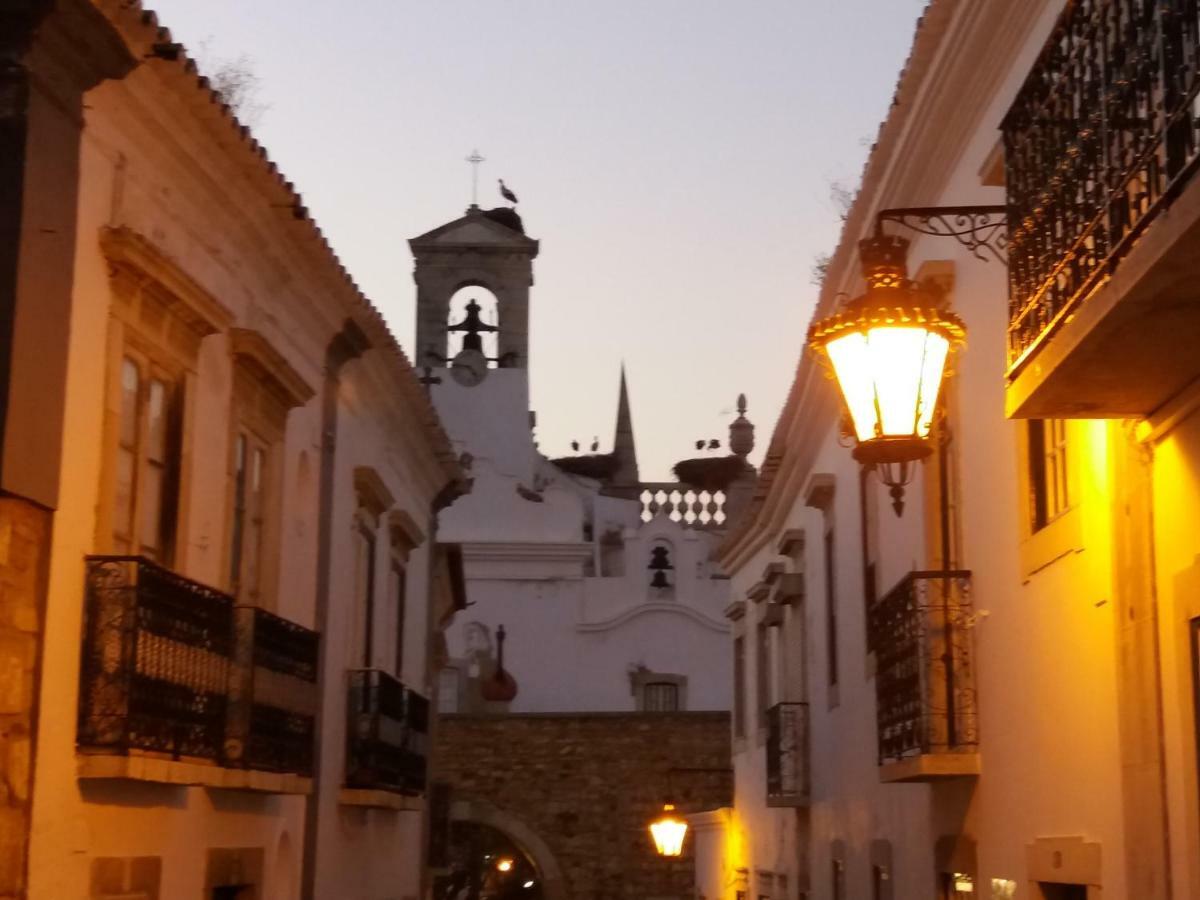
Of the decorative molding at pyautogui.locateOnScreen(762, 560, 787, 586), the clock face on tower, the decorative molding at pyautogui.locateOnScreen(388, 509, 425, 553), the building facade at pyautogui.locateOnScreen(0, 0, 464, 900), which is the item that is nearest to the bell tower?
the clock face on tower

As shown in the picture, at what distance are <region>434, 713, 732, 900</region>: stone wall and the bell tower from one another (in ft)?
25.7

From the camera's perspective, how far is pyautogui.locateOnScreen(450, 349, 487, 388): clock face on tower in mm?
36344

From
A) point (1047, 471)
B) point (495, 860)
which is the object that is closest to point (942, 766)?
point (1047, 471)

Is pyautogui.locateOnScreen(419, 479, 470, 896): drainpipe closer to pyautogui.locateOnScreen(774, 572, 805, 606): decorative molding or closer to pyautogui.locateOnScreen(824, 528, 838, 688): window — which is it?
pyautogui.locateOnScreen(774, 572, 805, 606): decorative molding

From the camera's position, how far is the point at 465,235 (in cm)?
3428

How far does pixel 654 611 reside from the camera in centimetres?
3488

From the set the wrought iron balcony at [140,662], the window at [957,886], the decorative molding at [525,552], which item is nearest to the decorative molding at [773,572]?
the window at [957,886]

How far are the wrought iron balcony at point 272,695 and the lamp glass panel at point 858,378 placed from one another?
13.2ft

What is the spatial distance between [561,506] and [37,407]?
1119 inches

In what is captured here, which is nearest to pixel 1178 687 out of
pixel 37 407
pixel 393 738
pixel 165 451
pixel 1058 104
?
pixel 1058 104

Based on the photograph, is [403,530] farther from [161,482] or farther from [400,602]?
[161,482]

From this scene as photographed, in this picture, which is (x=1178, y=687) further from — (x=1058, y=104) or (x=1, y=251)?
(x=1, y=251)

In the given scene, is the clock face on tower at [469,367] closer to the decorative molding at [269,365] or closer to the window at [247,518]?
the decorative molding at [269,365]

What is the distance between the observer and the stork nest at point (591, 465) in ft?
162
